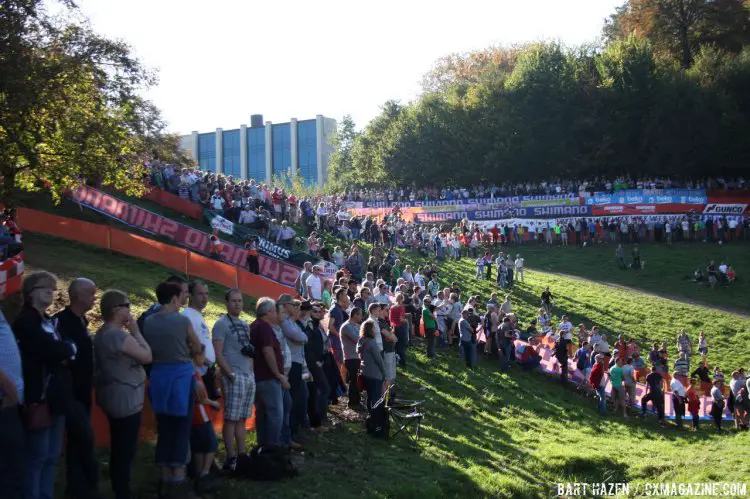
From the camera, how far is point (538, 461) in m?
12.5

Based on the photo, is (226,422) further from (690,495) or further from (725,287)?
(725,287)

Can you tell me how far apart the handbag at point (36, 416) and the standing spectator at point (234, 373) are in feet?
7.72

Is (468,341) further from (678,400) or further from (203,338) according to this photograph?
(203,338)

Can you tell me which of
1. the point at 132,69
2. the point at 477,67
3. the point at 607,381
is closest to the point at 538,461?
the point at 607,381

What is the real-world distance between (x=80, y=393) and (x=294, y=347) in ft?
12.0

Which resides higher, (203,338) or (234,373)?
(203,338)

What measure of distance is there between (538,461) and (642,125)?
49.3 m

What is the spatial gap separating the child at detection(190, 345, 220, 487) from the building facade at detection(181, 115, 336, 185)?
85662mm

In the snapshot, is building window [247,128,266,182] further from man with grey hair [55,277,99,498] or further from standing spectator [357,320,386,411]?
man with grey hair [55,277,99,498]

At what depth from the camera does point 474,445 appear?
1273cm

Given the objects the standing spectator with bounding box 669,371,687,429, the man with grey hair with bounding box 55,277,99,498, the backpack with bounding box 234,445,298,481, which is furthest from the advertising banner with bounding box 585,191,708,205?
the man with grey hair with bounding box 55,277,99,498

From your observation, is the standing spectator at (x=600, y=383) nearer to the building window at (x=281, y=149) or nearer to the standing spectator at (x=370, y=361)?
the standing spectator at (x=370, y=361)

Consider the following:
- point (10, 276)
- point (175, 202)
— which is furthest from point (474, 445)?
point (175, 202)

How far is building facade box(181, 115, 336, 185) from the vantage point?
313 feet
